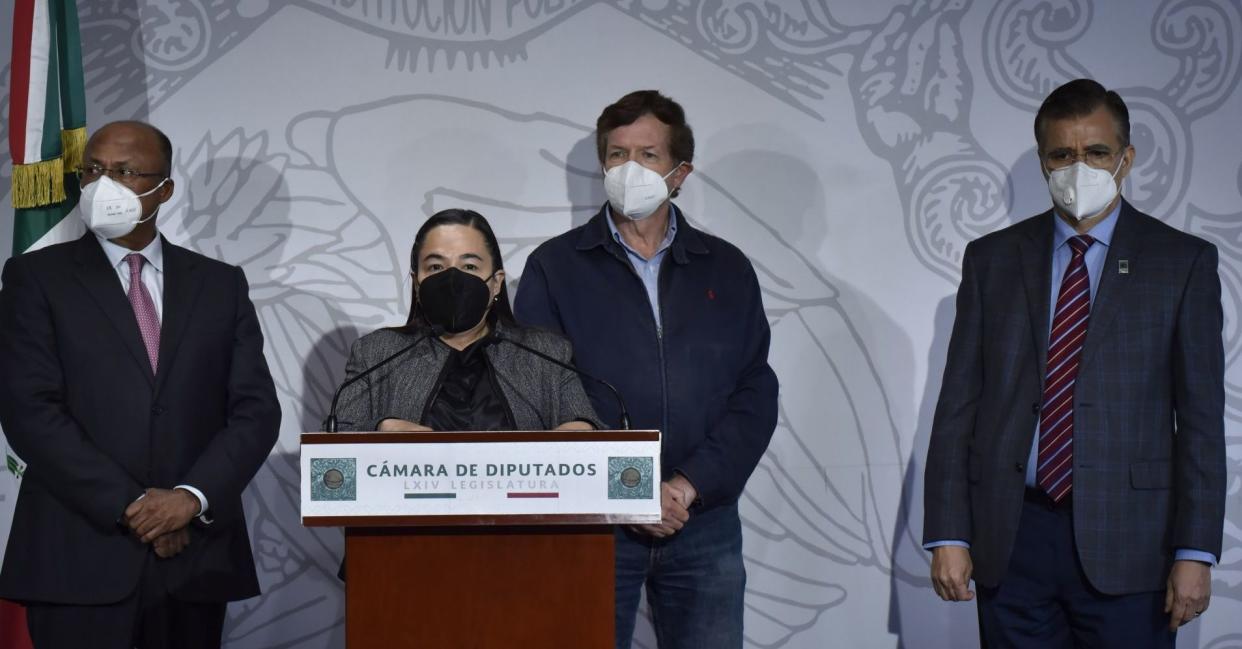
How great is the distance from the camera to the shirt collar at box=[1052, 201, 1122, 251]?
2.58 metres

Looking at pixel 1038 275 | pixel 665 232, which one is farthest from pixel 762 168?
pixel 1038 275

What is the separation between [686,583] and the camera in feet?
9.00

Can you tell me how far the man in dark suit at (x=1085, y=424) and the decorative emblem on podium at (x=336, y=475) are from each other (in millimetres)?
1324

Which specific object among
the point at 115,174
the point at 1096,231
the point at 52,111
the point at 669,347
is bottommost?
the point at 669,347

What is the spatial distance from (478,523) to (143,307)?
4.11 ft

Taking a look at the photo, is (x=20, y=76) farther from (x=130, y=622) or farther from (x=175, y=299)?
(x=130, y=622)

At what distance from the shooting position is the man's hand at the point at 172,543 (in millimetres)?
2555

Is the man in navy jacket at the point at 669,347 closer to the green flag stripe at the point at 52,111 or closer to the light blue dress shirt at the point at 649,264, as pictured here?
the light blue dress shirt at the point at 649,264

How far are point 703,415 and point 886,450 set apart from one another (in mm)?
1136

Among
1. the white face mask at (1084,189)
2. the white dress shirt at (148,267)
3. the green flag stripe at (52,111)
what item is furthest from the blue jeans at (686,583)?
the green flag stripe at (52,111)

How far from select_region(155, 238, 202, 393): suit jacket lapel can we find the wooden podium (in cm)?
91

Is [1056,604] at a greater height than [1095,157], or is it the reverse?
[1095,157]

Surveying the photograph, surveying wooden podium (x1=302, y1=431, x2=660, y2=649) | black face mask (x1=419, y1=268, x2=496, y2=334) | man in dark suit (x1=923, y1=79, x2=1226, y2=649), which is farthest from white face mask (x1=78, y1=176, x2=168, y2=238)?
man in dark suit (x1=923, y1=79, x2=1226, y2=649)

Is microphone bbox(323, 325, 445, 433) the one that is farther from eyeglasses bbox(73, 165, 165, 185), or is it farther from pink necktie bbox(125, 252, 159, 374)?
eyeglasses bbox(73, 165, 165, 185)
